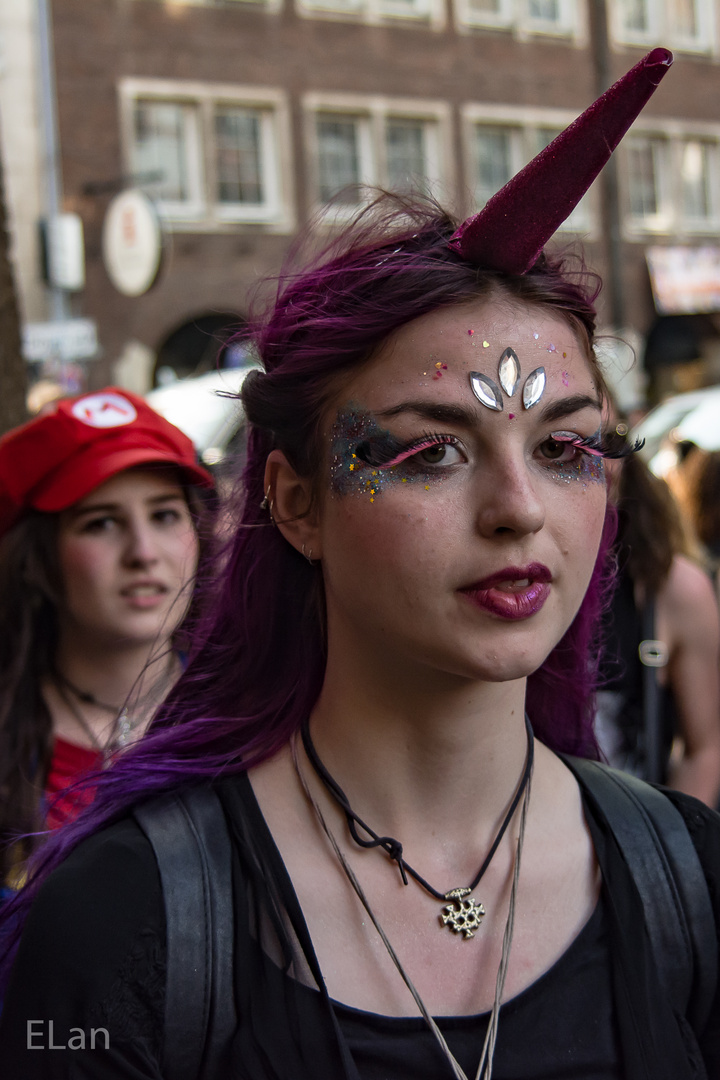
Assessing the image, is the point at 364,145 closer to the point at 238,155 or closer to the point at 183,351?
the point at 238,155

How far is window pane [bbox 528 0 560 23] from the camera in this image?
744 inches

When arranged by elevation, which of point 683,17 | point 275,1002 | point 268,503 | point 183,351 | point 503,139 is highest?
point 683,17

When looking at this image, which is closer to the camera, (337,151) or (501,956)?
(501,956)

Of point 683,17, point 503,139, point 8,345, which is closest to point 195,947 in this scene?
point 8,345

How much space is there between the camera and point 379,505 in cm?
148

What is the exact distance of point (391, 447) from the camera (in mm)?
1483

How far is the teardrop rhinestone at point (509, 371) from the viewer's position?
1.48 meters

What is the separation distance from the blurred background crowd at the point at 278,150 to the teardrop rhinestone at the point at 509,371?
6080mm

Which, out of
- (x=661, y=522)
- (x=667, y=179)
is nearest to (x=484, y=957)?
(x=661, y=522)

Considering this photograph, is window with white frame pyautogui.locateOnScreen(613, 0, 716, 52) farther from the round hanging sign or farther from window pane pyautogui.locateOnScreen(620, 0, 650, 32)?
the round hanging sign

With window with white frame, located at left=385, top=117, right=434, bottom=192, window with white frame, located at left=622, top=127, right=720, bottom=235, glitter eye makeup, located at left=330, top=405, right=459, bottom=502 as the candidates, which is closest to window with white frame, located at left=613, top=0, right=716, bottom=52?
window with white frame, located at left=622, top=127, right=720, bottom=235

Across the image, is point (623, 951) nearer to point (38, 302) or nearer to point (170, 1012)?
point (170, 1012)

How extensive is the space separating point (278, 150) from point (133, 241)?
4.02 m

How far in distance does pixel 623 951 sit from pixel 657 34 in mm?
21282
